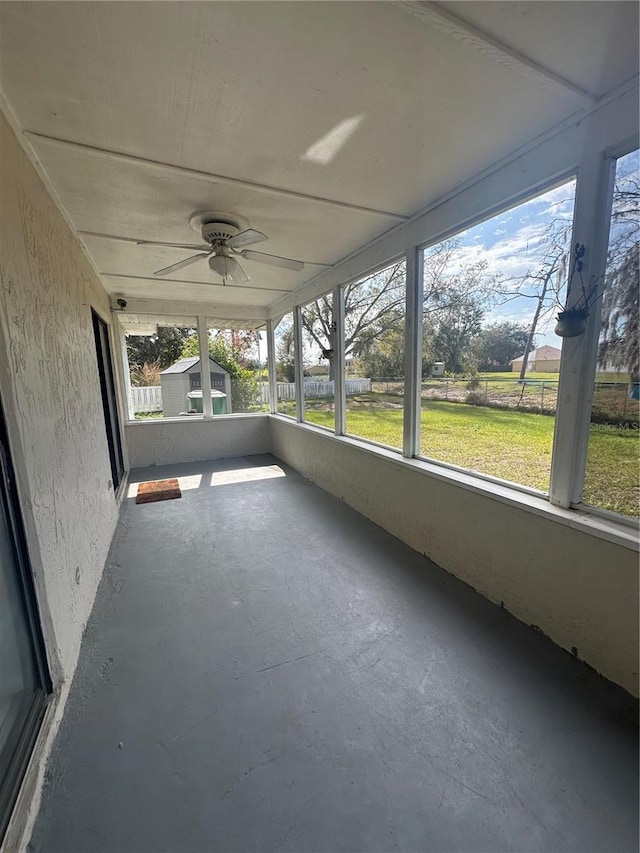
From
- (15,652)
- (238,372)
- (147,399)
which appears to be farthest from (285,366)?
(15,652)

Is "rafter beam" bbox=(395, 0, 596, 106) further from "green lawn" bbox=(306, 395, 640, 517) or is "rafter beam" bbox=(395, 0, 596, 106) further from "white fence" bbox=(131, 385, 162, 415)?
"white fence" bbox=(131, 385, 162, 415)

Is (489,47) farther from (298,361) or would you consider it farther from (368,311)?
(298,361)

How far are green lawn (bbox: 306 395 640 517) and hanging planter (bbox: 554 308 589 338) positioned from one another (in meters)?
0.46

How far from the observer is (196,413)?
559 cm

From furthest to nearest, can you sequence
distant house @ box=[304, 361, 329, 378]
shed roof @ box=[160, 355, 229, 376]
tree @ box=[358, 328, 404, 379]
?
shed roof @ box=[160, 355, 229, 376] → distant house @ box=[304, 361, 329, 378] → tree @ box=[358, 328, 404, 379]

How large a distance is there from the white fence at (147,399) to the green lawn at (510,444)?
3651mm

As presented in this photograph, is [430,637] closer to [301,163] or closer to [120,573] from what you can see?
[120,573]

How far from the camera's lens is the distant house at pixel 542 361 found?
5.84 feet

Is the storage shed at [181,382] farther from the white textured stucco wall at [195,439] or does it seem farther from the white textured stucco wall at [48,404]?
the white textured stucco wall at [48,404]

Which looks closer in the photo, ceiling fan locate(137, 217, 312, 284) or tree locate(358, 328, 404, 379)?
ceiling fan locate(137, 217, 312, 284)

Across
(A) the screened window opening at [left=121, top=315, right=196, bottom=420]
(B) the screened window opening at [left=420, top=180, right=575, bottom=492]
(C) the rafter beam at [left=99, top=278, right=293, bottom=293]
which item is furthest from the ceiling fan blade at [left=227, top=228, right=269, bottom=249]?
(A) the screened window opening at [left=121, top=315, right=196, bottom=420]

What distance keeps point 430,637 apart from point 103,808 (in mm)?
1459

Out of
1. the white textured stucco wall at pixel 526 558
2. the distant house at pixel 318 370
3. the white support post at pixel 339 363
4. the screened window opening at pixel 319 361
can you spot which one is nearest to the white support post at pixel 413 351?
the white textured stucco wall at pixel 526 558

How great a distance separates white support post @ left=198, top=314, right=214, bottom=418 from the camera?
5.29 metres
